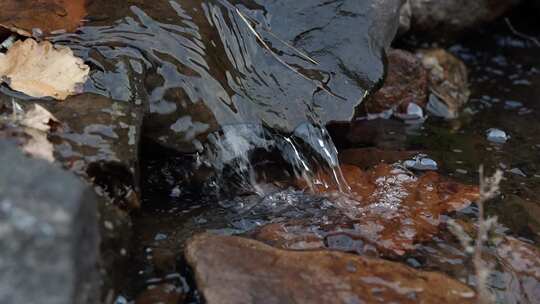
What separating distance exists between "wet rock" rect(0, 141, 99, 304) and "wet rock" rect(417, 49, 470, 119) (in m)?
3.57

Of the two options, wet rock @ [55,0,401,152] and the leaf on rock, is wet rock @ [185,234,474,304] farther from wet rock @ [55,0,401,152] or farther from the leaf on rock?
wet rock @ [55,0,401,152]

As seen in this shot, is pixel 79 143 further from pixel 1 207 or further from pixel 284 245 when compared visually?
pixel 284 245

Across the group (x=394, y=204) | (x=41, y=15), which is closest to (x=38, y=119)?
(x=41, y=15)

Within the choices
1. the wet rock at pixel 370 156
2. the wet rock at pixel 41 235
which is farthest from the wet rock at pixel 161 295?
the wet rock at pixel 370 156

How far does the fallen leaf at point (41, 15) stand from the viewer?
316 cm

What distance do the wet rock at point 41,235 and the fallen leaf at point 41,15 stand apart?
5.00 ft

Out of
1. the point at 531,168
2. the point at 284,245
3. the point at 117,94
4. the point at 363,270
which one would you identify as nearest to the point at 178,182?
the point at 117,94

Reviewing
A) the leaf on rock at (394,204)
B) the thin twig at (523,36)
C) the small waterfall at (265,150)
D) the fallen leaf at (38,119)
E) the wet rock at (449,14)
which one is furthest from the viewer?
the thin twig at (523,36)

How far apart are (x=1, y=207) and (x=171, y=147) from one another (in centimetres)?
133

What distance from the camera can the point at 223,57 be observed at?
3.47 meters

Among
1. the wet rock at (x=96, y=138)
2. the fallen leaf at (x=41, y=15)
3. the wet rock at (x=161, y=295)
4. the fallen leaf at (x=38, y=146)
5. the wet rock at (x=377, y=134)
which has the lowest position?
the wet rock at (x=161, y=295)

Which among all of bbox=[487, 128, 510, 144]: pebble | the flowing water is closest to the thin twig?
bbox=[487, 128, 510, 144]: pebble

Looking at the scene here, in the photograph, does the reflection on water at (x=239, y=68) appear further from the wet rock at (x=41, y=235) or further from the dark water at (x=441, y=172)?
the wet rock at (x=41, y=235)

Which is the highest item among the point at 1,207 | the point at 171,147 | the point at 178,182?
the point at 1,207
